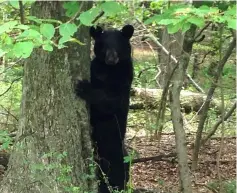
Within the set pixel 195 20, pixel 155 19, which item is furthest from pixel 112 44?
pixel 195 20

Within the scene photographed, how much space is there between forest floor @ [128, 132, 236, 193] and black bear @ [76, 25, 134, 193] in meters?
0.82

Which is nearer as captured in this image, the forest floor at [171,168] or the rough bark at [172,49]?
the rough bark at [172,49]

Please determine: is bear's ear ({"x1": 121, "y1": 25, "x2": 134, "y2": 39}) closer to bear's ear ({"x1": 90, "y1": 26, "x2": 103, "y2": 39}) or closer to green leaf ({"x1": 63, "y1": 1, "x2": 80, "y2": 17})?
bear's ear ({"x1": 90, "y1": 26, "x2": 103, "y2": 39})

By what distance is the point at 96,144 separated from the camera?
18.0 feet

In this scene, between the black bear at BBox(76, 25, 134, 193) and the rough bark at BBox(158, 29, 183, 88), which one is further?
the rough bark at BBox(158, 29, 183, 88)

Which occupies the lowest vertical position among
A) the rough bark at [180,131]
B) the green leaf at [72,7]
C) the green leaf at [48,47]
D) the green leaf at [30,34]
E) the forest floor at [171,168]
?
the forest floor at [171,168]

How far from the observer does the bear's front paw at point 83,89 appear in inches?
186

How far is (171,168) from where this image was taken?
7617 mm

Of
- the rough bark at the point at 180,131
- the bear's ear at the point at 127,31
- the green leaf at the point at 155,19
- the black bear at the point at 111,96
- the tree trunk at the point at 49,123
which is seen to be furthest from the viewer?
the bear's ear at the point at 127,31

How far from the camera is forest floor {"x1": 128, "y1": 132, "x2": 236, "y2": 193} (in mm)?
6711

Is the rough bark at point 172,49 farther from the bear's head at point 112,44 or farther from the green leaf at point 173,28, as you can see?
the green leaf at point 173,28

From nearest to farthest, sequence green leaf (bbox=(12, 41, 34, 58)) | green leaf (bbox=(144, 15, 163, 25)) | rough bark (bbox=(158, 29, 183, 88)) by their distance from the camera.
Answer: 1. green leaf (bbox=(12, 41, 34, 58))
2. green leaf (bbox=(144, 15, 163, 25))
3. rough bark (bbox=(158, 29, 183, 88))

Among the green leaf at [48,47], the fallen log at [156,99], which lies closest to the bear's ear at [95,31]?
the green leaf at [48,47]

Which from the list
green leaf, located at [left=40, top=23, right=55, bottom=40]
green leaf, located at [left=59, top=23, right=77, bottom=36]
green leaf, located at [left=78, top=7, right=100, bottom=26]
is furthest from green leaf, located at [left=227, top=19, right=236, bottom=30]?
green leaf, located at [left=40, top=23, right=55, bottom=40]
